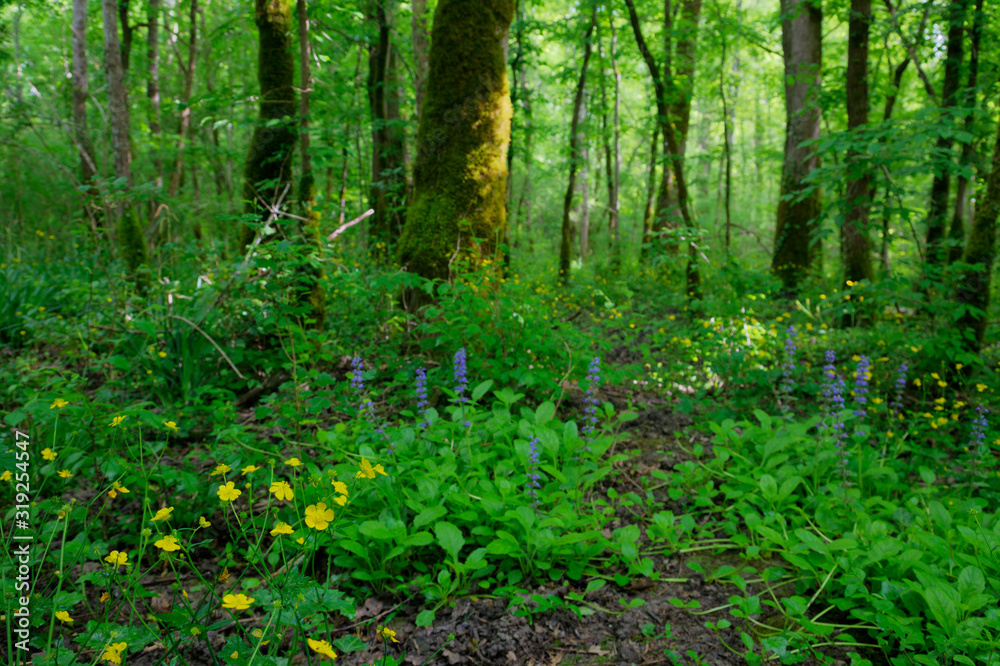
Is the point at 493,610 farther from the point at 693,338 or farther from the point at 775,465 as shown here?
the point at 693,338

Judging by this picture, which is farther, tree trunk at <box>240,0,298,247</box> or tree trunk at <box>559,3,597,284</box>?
tree trunk at <box>559,3,597,284</box>

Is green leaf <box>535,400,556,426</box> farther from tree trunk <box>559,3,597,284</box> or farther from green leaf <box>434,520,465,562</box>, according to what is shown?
tree trunk <box>559,3,597,284</box>

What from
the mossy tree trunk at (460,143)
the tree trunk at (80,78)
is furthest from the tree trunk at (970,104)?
the tree trunk at (80,78)

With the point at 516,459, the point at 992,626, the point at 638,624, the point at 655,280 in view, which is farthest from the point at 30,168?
the point at 992,626

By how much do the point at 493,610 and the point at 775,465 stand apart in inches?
68.3

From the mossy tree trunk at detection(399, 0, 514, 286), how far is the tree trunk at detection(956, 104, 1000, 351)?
3.47 metres

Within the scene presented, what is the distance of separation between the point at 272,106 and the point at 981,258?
19.0 feet

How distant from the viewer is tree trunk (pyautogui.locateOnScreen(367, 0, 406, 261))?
6.12 m

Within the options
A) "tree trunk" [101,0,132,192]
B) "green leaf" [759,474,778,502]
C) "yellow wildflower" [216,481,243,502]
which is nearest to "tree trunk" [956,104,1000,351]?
"green leaf" [759,474,778,502]

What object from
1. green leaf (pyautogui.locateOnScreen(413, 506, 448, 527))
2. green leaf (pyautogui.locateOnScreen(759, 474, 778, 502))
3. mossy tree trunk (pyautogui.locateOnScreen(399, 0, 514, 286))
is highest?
mossy tree trunk (pyautogui.locateOnScreen(399, 0, 514, 286))

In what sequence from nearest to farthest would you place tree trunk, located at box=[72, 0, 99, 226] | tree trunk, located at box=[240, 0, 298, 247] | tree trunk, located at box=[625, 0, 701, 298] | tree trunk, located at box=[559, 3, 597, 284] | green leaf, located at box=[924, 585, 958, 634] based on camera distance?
green leaf, located at box=[924, 585, 958, 634], tree trunk, located at box=[240, 0, 298, 247], tree trunk, located at box=[625, 0, 701, 298], tree trunk, located at box=[72, 0, 99, 226], tree trunk, located at box=[559, 3, 597, 284]

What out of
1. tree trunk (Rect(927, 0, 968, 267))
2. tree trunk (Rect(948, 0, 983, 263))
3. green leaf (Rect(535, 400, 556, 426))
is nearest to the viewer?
green leaf (Rect(535, 400, 556, 426))

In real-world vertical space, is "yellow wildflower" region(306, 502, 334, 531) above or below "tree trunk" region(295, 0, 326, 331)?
below

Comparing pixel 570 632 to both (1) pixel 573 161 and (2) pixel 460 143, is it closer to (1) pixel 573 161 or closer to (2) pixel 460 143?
(2) pixel 460 143
